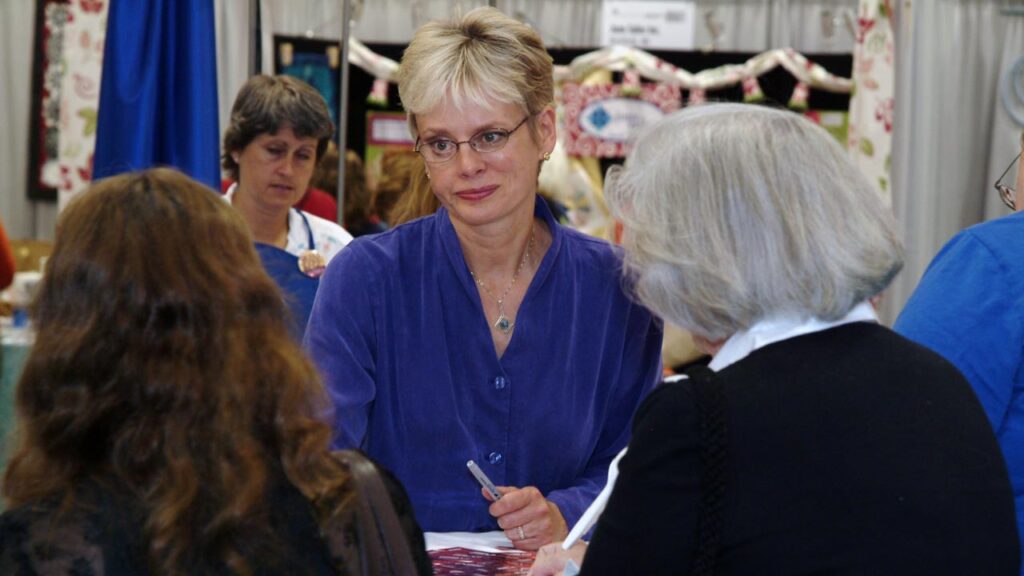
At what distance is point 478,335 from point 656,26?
3832 mm

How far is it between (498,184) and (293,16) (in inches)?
161

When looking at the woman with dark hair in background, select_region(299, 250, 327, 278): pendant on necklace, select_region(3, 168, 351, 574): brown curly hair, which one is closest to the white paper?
select_region(3, 168, 351, 574): brown curly hair

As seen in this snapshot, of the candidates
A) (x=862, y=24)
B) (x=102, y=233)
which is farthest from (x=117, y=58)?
(x=862, y=24)

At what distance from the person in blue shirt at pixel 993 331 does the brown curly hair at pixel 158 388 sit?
1.03 m

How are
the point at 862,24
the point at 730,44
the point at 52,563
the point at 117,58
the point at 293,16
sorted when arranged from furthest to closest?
the point at 730,44
the point at 293,16
the point at 862,24
the point at 117,58
the point at 52,563

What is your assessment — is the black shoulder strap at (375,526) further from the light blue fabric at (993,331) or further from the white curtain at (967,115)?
the white curtain at (967,115)

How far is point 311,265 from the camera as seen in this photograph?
3.18 m

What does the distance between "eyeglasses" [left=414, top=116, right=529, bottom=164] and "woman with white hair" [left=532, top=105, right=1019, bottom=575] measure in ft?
1.96

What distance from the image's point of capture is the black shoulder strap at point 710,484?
49.2 inches

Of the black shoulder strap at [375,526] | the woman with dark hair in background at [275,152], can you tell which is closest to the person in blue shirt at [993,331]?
the black shoulder strap at [375,526]

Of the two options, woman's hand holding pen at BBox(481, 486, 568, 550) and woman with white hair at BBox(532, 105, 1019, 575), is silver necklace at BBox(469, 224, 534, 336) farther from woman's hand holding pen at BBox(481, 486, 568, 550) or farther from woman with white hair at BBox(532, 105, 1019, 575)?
woman with white hair at BBox(532, 105, 1019, 575)

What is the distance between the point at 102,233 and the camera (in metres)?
1.27

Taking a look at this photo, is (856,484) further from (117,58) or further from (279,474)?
(117,58)

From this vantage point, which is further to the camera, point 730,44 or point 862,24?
point 730,44
